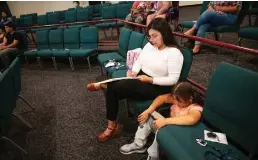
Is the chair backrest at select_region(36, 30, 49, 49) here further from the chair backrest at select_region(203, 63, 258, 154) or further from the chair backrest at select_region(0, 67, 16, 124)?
the chair backrest at select_region(203, 63, 258, 154)

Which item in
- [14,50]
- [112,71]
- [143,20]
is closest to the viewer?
[112,71]

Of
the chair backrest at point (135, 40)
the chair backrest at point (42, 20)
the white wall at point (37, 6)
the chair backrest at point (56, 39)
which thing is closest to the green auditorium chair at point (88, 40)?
the chair backrest at point (56, 39)

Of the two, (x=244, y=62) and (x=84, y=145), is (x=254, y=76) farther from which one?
(x=244, y=62)

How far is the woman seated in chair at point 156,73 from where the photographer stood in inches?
67.9

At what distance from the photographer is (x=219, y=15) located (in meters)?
3.15

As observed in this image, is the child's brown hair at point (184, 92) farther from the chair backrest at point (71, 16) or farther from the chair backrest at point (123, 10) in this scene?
the chair backrest at point (71, 16)

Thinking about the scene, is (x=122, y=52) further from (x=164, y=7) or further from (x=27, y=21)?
(x=27, y=21)

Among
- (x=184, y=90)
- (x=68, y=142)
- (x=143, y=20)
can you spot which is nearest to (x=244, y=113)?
(x=184, y=90)

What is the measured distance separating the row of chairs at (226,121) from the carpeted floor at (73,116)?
2.01 ft

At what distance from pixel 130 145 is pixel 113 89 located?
1.72 ft

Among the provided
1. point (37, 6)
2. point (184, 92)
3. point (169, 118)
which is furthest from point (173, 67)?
point (37, 6)

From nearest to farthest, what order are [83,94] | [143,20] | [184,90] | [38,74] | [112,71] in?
[184,90], [112,71], [83,94], [143,20], [38,74]

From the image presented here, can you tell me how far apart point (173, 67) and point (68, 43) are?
362 centimetres

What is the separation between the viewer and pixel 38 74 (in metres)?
4.50
